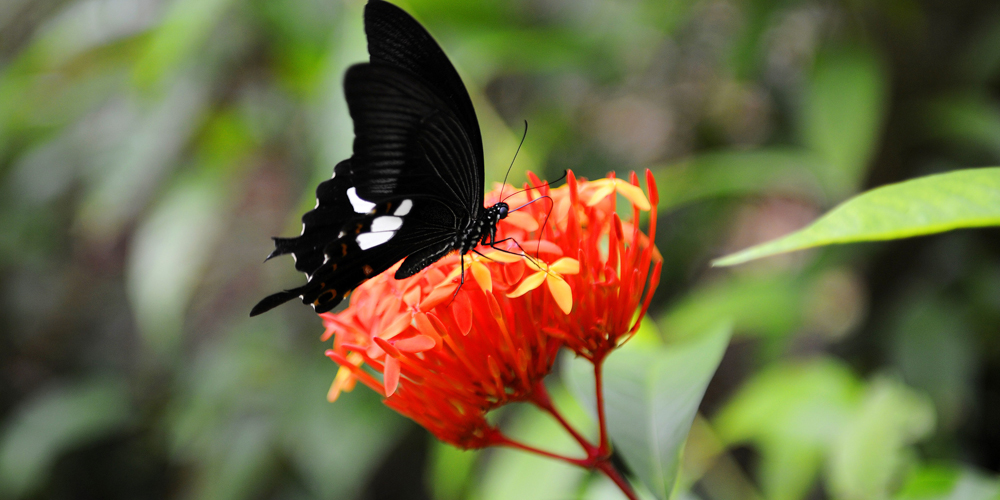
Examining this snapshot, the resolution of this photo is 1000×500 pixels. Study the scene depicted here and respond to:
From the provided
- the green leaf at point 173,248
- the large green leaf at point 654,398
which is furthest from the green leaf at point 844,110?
the green leaf at point 173,248

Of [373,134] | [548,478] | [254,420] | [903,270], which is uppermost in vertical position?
[373,134]

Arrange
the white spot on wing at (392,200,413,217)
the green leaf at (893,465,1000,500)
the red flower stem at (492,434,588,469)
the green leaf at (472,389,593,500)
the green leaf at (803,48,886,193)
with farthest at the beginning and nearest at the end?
the green leaf at (803,48,886,193) → the green leaf at (472,389,593,500) → the green leaf at (893,465,1000,500) → the white spot on wing at (392,200,413,217) → the red flower stem at (492,434,588,469)

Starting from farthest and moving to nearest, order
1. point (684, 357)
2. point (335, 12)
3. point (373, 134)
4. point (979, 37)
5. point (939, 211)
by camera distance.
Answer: point (335, 12) → point (979, 37) → point (684, 357) → point (373, 134) → point (939, 211)

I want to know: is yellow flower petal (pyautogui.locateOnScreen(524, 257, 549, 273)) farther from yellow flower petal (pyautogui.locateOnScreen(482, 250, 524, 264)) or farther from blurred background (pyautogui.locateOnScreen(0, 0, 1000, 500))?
blurred background (pyautogui.locateOnScreen(0, 0, 1000, 500))

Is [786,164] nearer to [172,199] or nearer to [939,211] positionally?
[939,211]

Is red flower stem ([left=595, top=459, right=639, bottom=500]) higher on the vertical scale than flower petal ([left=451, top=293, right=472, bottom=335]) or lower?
lower

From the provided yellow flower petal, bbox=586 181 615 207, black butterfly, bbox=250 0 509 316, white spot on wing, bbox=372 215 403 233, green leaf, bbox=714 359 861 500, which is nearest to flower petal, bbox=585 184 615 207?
yellow flower petal, bbox=586 181 615 207

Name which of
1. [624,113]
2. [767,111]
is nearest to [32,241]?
[624,113]
